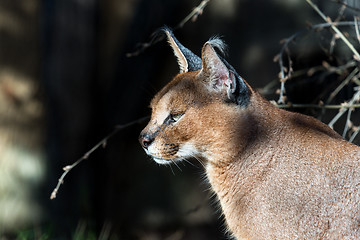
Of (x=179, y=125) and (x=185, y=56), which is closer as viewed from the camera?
(x=179, y=125)

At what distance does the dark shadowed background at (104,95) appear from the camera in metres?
5.98

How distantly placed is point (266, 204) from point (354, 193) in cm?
49

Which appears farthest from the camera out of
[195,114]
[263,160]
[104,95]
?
[104,95]

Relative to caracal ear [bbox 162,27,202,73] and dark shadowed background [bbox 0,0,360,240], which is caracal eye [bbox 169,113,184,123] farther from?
dark shadowed background [bbox 0,0,360,240]

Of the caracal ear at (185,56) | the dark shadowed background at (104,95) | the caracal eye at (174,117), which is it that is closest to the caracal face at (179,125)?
the caracal eye at (174,117)

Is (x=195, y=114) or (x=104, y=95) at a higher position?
(x=195, y=114)

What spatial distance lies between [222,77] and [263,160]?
0.56m

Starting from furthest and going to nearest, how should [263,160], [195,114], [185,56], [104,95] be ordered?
[104,95] → [185,56] → [195,114] → [263,160]

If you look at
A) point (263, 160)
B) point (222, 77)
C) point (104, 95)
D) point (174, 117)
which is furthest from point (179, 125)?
point (104, 95)

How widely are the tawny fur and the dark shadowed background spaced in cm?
232

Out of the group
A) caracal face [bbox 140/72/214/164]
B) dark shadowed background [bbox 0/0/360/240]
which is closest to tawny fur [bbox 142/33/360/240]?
caracal face [bbox 140/72/214/164]

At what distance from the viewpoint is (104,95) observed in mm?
6434

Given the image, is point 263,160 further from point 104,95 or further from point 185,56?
point 104,95

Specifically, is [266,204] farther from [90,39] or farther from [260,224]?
[90,39]
